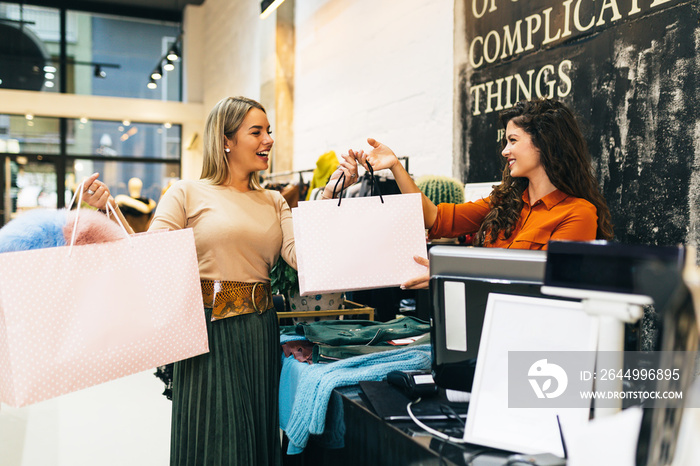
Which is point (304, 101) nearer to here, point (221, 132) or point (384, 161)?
point (221, 132)

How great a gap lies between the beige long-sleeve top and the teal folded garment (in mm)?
256

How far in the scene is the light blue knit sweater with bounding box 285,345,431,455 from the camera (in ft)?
4.93

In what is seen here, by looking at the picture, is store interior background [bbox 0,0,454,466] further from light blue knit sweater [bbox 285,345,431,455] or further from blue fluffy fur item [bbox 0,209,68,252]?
blue fluffy fur item [bbox 0,209,68,252]

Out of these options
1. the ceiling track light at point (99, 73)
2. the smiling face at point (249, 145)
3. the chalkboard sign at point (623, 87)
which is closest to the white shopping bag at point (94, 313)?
the smiling face at point (249, 145)

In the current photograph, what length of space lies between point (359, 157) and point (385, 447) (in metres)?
0.94

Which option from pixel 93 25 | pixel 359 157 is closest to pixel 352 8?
pixel 359 157

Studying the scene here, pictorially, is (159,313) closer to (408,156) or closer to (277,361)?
(277,361)

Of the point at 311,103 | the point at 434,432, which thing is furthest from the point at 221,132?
the point at 311,103

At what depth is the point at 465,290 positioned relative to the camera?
48.1 inches

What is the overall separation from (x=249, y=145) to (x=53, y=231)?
2.37 feet

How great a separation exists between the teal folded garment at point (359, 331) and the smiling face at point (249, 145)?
0.61 meters

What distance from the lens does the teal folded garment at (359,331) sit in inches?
70.2

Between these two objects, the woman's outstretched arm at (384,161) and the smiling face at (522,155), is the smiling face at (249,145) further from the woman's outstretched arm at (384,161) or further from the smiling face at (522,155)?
the smiling face at (522,155)

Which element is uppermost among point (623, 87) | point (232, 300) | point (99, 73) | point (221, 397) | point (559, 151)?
point (99, 73)
